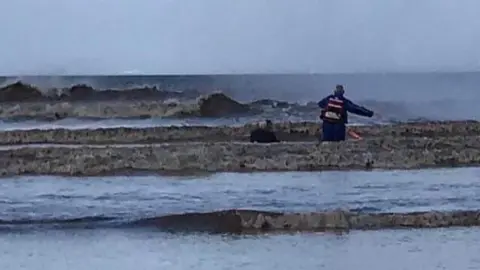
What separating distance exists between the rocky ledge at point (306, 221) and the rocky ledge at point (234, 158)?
574 cm

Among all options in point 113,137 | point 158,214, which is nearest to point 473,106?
point 113,137

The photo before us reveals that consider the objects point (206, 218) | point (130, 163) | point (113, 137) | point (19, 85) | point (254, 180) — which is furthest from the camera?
point (19, 85)

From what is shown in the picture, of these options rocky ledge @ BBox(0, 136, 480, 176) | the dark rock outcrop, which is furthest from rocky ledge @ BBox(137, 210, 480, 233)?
the dark rock outcrop

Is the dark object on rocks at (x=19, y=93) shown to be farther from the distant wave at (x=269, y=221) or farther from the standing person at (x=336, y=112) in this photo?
the distant wave at (x=269, y=221)

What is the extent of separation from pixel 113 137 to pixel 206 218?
554 inches

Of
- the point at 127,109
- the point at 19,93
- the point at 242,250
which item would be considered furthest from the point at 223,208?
the point at 19,93

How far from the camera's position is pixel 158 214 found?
1425 cm

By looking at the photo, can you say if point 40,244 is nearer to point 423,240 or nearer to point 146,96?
point 423,240

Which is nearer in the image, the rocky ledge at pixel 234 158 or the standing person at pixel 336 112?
the rocky ledge at pixel 234 158

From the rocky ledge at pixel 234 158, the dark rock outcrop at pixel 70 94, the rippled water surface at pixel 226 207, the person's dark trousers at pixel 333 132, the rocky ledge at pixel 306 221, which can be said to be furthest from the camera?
the dark rock outcrop at pixel 70 94

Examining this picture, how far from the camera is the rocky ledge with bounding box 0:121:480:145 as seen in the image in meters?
27.2

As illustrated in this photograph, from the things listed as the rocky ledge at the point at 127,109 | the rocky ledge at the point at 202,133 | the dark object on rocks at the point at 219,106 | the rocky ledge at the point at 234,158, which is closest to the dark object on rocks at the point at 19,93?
the rocky ledge at the point at 127,109

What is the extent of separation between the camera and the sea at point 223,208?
36.9ft

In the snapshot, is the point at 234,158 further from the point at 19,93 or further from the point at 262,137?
the point at 19,93
